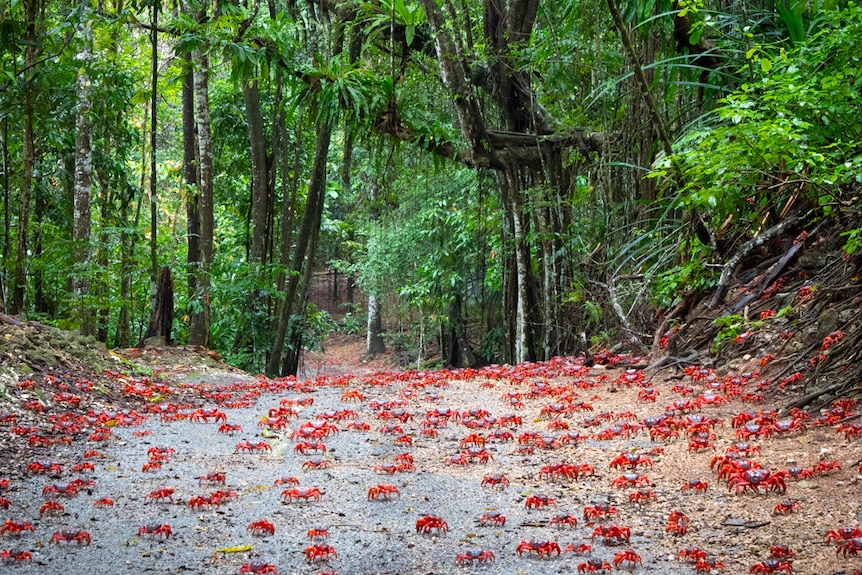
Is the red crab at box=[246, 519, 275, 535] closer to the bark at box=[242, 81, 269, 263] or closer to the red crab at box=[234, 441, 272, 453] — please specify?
the red crab at box=[234, 441, 272, 453]

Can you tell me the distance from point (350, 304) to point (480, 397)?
21513mm

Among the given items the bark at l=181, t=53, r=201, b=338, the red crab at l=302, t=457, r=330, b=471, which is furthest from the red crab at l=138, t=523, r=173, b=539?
the bark at l=181, t=53, r=201, b=338

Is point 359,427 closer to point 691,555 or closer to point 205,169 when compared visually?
point 691,555

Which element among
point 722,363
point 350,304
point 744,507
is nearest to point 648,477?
point 744,507

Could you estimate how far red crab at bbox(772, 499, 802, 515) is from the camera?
328 cm

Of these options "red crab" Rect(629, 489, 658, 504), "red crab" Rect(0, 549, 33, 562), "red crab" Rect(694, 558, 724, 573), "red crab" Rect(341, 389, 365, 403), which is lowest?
"red crab" Rect(694, 558, 724, 573)

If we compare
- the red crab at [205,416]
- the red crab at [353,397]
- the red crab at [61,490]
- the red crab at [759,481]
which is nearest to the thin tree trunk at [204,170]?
the red crab at [353,397]

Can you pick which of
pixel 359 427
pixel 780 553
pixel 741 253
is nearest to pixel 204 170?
pixel 359 427

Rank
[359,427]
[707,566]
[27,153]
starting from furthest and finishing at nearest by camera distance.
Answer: [27,153], [359,427], [707,566]

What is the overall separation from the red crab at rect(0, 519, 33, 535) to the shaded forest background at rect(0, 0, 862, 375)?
444 cm

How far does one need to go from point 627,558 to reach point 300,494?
1639 millimetres

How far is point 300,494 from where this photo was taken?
3701mm

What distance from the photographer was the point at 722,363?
20.6ft

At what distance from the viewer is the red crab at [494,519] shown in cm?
340
